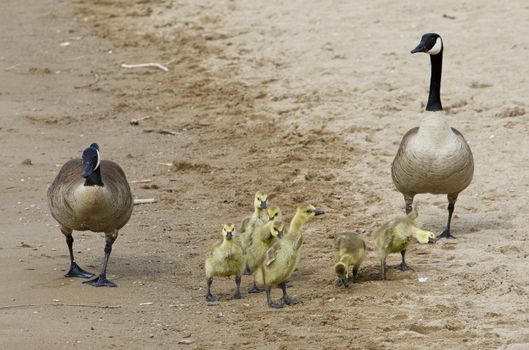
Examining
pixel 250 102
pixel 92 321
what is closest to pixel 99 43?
pixel 250 102

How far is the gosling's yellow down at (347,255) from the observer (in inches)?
344

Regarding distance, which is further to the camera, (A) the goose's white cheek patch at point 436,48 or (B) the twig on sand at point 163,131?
(B) the twig on sand at point 163,131

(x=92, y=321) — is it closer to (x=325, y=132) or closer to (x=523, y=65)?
(x=325, y=132)

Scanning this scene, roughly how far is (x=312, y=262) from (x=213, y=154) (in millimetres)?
3820

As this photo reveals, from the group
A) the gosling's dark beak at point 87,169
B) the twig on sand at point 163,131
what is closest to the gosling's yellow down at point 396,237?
the gosling's dark beak at point 87,169

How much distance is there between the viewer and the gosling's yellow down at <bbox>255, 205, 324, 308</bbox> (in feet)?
27.9

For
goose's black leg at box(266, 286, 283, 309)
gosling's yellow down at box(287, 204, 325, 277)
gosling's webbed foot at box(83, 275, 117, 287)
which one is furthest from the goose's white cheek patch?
gosling's webbed foot at box(83, 275, 117, 287)

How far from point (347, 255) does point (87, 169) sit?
7.09 feet

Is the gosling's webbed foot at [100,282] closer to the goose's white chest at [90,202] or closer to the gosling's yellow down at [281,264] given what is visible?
the goose's white chest at [90,202]

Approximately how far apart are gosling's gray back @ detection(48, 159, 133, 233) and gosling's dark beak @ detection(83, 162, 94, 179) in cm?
16

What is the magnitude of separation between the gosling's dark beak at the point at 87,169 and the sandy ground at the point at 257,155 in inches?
36.7

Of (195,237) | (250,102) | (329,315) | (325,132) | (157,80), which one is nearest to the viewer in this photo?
(329,315)

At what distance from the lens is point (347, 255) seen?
8820 mm

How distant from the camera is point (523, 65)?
1400 centimetres
